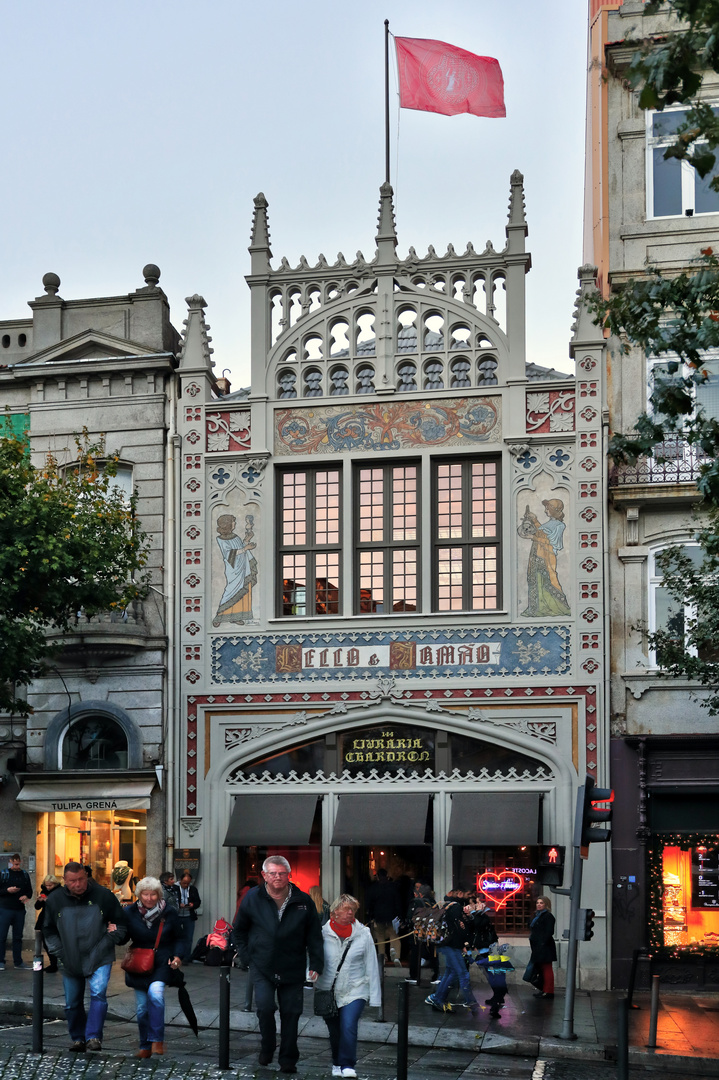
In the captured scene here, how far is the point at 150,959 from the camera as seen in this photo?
13305mm

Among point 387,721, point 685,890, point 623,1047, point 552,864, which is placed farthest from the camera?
point 387,721

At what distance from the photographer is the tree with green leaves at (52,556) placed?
2180cm

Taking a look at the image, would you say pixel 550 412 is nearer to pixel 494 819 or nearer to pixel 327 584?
pixel 327 584

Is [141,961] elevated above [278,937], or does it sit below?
below

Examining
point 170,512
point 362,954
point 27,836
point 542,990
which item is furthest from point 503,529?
point 362,954

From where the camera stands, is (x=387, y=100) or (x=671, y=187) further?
(x=387, y=100)

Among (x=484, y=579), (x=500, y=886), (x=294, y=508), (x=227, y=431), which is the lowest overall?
(x=500, y=886)

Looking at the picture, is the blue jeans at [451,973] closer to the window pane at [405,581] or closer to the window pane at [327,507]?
the window pane at [405,581]

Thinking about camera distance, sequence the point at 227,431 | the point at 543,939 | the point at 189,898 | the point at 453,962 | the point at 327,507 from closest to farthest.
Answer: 1. the point at 453,962
2. the point at 543,939
3. the point at 189,898
4. the point at 327,507
5. the point at 227,431

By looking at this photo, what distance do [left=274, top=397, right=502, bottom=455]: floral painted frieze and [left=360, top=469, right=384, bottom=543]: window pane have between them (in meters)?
0.55

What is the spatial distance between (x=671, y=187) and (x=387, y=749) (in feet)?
37.9

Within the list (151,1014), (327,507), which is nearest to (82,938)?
(151,1014)

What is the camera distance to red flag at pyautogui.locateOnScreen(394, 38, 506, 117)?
26984 millimetres

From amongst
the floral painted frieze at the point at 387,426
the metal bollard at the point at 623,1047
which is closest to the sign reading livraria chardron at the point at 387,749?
the floral painted frieze at the point at 387,426
